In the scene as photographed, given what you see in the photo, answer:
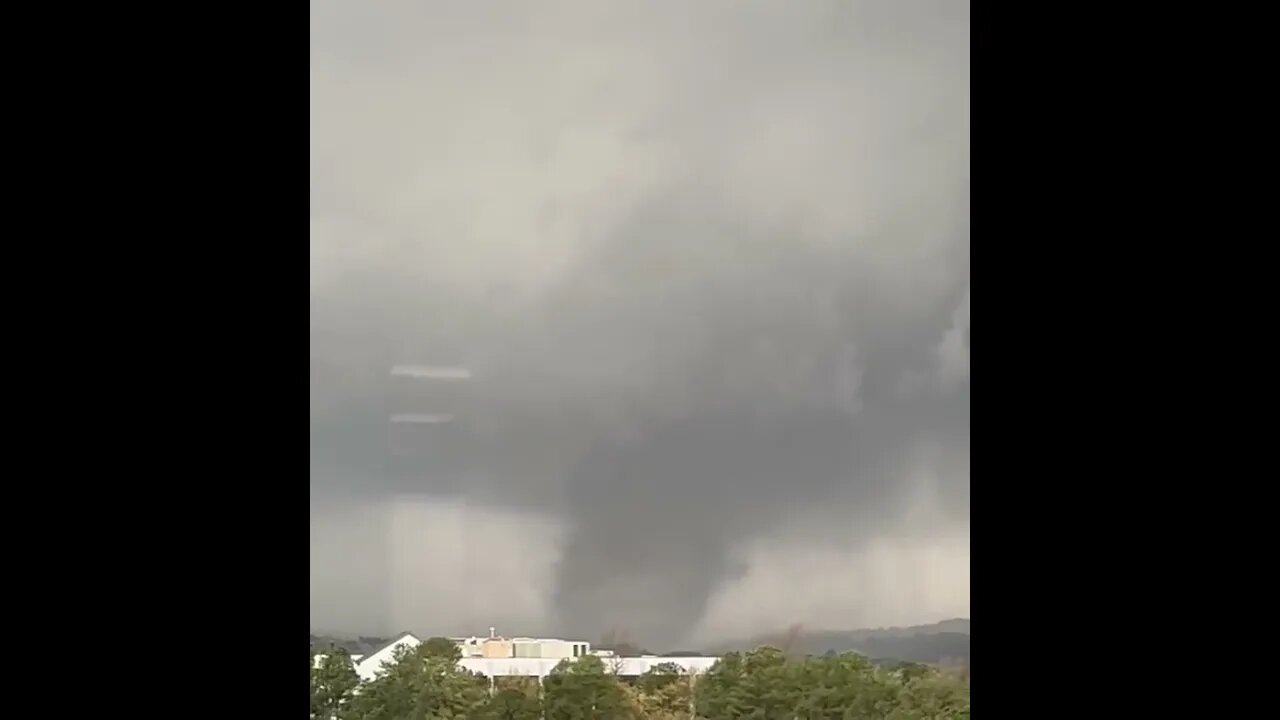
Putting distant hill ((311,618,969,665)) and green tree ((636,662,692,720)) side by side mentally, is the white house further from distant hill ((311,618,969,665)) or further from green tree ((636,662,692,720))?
green tree ((636,662,692,720))

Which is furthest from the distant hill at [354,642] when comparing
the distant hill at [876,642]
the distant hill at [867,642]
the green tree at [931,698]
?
the green tree at [931,698]

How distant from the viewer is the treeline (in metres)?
2.13

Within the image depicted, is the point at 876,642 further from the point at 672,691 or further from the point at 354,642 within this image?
the point at 354,642

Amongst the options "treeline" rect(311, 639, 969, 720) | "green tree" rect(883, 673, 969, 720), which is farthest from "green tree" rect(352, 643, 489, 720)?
"green tree" rect(883, 673, 969, 720)

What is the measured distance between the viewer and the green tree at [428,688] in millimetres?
2133

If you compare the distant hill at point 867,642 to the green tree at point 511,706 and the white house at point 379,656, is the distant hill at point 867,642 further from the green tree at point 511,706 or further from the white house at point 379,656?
the green tree at point 511,706

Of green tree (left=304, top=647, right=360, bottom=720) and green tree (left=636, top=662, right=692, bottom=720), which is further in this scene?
green tree (left=636, top=662, right=692, bottom=720)

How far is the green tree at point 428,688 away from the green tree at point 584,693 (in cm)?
13

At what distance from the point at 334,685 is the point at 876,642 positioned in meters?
1.01

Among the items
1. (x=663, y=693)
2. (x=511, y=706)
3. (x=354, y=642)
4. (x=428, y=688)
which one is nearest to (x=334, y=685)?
(x=354, y=642)

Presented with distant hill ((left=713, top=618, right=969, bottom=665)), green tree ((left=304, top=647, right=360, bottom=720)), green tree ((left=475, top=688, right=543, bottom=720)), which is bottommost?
green tree ((left=475, top=688, right=543, bottom=720))

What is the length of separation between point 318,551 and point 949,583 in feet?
3.88

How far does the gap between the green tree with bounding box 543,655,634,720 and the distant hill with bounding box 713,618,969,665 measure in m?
0.21
